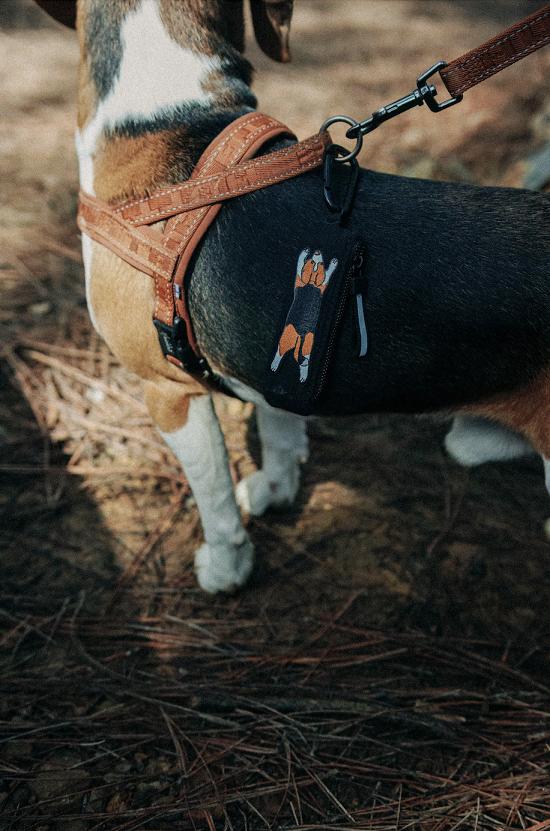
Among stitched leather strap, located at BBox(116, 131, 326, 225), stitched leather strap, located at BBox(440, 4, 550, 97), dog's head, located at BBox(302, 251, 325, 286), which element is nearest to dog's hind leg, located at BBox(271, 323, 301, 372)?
dog's head, located at BBox(302, 251, 325, 286)

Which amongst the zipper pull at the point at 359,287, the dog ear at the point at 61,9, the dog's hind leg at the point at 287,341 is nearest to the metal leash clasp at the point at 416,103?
the zipper pull at the point at 359,287

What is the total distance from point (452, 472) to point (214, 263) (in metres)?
1.65

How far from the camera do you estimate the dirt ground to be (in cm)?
182

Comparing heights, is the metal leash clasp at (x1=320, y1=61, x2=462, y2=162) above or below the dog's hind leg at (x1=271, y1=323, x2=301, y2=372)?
above

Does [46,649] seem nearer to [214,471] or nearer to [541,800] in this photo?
[214,471]

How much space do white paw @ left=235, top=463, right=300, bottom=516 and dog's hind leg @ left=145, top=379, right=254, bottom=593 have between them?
0.34 m

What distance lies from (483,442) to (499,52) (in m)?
1.14

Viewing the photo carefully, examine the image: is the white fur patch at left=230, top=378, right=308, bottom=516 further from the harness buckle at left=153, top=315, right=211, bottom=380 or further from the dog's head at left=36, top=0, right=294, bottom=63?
the dog's head at left=36, top=0, right=294, bottom=63

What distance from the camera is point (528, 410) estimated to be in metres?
1.89

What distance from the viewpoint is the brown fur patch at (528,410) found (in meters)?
1.83


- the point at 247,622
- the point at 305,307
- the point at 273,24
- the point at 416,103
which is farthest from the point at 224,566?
the point at 273,24

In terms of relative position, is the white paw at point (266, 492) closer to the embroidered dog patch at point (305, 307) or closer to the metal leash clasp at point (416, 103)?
the embroidered dog patch at point (305, 307)

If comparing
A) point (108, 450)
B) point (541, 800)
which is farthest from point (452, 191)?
point (108, 450)

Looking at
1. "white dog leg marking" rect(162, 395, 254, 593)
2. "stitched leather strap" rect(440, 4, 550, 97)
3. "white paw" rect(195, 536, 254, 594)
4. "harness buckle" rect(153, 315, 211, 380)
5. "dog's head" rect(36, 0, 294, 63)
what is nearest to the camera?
"stitched leather strap" rect(440, 4, 550, 97)
